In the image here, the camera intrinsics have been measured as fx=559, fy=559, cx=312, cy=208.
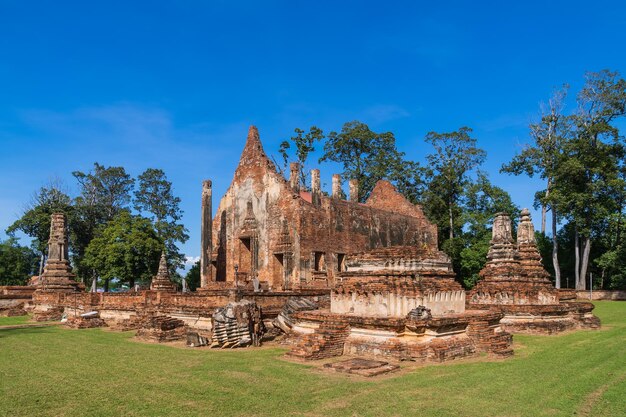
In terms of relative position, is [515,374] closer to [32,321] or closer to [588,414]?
[588,414]

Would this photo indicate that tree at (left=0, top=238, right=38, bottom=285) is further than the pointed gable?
Yes

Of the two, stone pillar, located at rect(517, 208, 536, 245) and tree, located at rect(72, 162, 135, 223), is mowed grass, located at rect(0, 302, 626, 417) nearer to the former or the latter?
stone pillar, located at rect(517, 208, 536, 245)

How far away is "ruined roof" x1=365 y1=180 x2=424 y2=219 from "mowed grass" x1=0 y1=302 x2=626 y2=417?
26255 mm

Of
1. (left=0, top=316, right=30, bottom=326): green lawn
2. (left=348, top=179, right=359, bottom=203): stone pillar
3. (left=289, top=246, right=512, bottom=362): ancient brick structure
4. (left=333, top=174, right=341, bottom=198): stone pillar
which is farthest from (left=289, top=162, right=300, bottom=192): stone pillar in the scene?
(left=289, top=246, right=512, bottom=362): ancient brick structure

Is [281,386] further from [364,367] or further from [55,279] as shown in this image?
[55,279]

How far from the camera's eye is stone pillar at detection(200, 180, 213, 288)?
2908cm

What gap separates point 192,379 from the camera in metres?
9.20

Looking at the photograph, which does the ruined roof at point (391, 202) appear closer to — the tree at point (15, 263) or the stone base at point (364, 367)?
the stone base at point (364, 367)

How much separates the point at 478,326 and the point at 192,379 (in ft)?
21.1

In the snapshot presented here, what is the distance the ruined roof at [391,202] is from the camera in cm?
3900

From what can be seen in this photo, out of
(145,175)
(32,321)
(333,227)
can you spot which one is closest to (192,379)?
(32,321)

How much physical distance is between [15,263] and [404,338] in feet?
160

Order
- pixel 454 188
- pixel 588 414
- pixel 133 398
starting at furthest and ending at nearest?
pixel 454 188, pixel 133 398, pixel 588 414

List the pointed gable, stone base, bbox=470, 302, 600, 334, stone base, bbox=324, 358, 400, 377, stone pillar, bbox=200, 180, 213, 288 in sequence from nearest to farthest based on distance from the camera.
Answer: stone base, bbox=324, 358, 400, 377, stone base, bbox=470, 302, 600, 334, stone pillar, bbox=200, 180, 213, 288, the pointed gable
